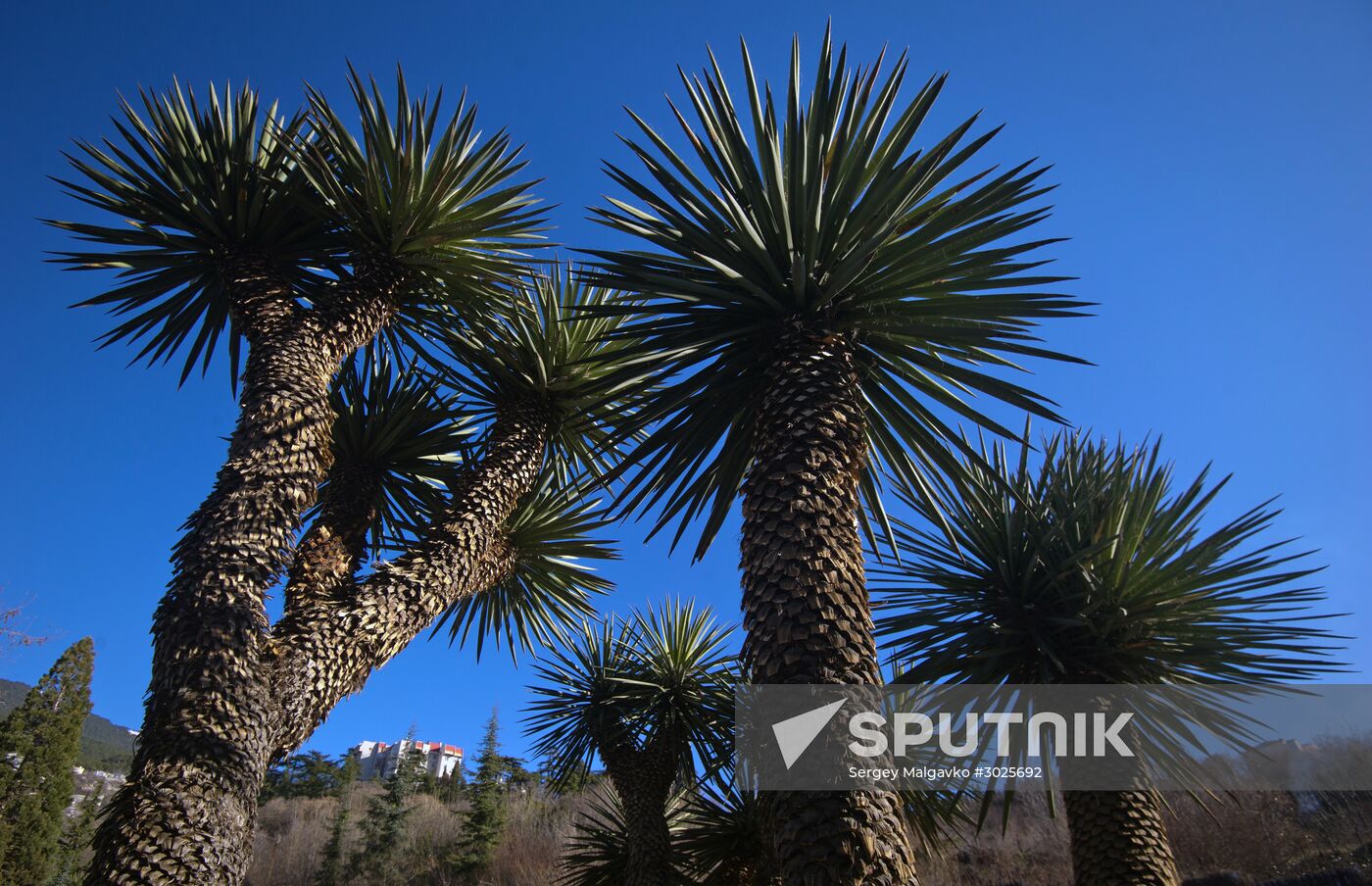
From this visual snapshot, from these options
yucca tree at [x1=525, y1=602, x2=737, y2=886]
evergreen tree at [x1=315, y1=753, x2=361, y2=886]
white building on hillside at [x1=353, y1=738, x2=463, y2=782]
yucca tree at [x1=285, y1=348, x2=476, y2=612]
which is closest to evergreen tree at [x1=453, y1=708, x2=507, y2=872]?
evergreen tree at [x1=315, y1=753, x2=361, y2=886]

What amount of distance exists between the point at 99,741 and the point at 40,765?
55627 mm

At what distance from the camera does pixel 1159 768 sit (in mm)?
5562

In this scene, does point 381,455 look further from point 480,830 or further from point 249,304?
point 480,830

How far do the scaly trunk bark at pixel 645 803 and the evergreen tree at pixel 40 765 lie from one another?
1965 centimetres

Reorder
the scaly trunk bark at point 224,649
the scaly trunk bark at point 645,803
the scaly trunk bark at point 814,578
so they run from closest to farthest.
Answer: the scaly trunk bark at point 814,578
the scaly trunk bark at point 224,649
the scaly trunk bark at point 645,803

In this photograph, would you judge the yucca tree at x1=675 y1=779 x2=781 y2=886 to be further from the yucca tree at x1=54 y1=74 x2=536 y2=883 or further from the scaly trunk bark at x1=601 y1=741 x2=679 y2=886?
the yucca tree at x1=54 y1=74 x2=536 y2=883

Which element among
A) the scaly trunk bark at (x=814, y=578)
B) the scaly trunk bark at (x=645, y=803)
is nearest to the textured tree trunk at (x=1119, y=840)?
the scaly trunk bark at (x=814, y=578)

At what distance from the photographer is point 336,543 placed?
16.7 feet

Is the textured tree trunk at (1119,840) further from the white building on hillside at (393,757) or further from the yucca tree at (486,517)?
the white building on hillside at (393,757)

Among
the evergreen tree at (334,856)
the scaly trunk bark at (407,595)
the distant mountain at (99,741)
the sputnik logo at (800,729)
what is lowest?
the evergreen tree at (334,856)

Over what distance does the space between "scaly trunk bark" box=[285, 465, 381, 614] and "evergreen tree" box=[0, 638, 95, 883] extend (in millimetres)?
21082

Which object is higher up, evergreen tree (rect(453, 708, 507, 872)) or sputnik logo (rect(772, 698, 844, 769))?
sputnik logo (rect(772, 698, 844, 769))

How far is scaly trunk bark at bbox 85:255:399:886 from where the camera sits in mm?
3148

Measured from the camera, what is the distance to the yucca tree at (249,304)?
3.31 m
